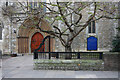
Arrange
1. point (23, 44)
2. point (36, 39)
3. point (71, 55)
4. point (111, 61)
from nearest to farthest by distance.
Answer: point (111, 61)
point (71, 55)
point (23, 44)
point (36, 39)

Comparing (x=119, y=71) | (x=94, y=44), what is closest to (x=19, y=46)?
(x=94, y=44)

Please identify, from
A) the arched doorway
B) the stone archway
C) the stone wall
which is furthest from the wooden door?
the stone wall

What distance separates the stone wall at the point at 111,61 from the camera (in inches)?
250

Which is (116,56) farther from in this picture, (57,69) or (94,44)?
(94,44)

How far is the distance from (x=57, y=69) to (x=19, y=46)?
8777 millimetres

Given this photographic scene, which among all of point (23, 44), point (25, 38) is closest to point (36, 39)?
point (25, 38)

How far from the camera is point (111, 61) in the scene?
21.0ft

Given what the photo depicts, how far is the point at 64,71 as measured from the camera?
6.41 metres

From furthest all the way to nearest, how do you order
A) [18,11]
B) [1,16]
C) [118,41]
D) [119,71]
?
[18,11], [1,16], [118,41], [119,71]

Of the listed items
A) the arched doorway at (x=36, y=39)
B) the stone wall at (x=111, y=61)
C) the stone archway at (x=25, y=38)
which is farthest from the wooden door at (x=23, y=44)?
the stone wall at (x=111, y=61)

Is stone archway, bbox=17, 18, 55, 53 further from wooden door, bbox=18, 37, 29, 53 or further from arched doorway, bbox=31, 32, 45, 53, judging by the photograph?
arched doorway, bbox=31, 32, 45, 53

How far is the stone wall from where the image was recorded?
636 cm

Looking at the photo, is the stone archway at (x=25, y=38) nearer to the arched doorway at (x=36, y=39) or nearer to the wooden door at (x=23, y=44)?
the wooden door at (x=23, y=44)

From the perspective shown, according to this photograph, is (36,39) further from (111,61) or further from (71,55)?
(111,61)
